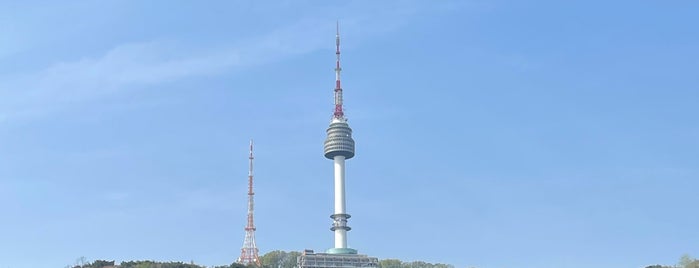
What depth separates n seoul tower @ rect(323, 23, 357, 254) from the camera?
183 m

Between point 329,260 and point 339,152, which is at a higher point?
point 339,152

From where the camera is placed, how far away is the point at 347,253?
179 meters

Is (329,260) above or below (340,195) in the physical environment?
below

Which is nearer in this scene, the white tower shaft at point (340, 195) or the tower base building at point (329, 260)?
the tower base building at point (329, 260)

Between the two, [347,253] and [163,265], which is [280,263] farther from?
[163,265]

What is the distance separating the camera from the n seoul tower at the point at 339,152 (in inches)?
7190

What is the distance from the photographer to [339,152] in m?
186

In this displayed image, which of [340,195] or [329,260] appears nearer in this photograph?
[329,260]

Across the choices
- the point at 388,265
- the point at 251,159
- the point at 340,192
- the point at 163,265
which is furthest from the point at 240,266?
the point at 388,265

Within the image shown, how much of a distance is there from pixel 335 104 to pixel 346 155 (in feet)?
34.1

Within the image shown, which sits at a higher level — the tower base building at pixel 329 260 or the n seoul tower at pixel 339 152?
the n seoul tower at pixel 339 152

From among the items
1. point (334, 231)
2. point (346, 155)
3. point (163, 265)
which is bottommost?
point (163, 265)

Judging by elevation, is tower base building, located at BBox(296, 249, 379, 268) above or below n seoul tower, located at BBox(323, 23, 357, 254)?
below

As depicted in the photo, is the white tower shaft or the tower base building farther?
the white tower shaft
